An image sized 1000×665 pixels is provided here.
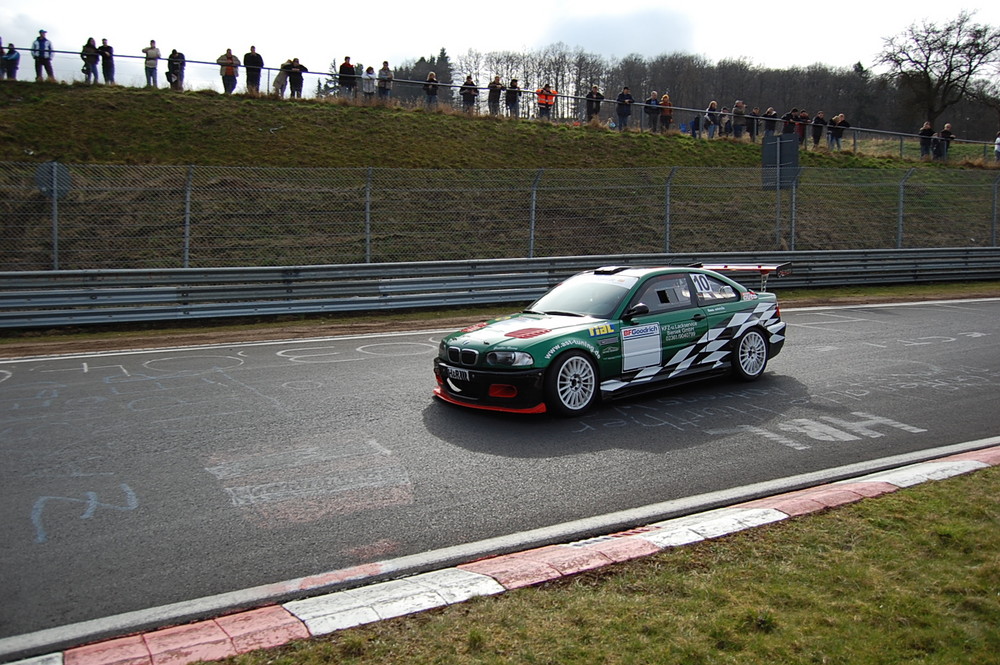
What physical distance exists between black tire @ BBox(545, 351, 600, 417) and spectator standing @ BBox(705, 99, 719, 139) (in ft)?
88.4

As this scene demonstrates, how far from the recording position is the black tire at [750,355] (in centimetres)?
Result: 931

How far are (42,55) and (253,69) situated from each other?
6.39m

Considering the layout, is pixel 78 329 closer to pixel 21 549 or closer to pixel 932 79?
pixel 21 549

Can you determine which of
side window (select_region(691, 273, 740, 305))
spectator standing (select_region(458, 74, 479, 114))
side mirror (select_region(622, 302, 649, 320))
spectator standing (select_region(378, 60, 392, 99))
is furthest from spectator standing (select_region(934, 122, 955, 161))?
side mirror (select_region(622, 302, 649, 320))

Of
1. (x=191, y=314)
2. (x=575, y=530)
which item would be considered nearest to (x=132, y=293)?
(x=191, y=314)

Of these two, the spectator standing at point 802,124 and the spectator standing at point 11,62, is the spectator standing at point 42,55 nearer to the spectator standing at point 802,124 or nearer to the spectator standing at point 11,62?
the spectator standing at point 11,62

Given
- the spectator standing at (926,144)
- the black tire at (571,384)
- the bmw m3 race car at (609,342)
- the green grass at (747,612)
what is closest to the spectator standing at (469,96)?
the spectator standing at (926,144)

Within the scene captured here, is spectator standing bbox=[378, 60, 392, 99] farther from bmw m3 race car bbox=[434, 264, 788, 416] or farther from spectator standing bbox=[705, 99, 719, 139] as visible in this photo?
bmw m3 race car bbox=[434, 264, 788, 416]

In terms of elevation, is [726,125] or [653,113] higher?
[653,113]

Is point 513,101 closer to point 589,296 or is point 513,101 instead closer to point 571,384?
point 589,296

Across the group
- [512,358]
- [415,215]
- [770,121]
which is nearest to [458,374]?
[512,358]

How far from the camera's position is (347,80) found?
94.7ft

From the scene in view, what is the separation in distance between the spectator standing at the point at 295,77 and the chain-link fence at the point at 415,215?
7.23 metres

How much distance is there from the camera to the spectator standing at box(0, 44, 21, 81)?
2505cm
